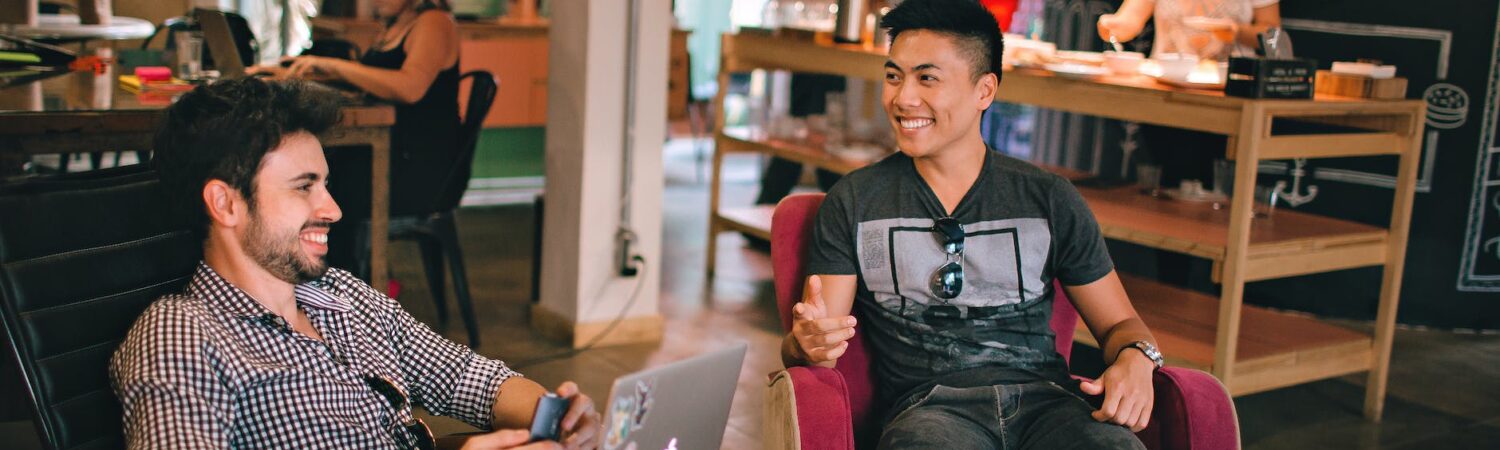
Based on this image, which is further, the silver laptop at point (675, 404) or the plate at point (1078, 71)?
the plate at point (1078, 71)

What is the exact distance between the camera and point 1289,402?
3998 mm

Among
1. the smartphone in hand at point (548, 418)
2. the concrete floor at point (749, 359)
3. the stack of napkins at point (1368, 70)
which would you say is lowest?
the concrete floor at point (749, 359)

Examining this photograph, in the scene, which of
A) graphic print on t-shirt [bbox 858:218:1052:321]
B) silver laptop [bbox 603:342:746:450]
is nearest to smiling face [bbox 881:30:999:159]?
graphic print on t-shirt [bbox 858:218:1052:321]

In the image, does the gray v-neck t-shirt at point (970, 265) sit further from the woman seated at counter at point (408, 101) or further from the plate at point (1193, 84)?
the woman seated at counter at point (408, 101)

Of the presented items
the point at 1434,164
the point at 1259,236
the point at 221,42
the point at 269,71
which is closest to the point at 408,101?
the point at 269,71

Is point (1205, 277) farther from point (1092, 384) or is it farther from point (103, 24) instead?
point (103, 24)

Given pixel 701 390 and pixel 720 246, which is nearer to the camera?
pixel 701 390

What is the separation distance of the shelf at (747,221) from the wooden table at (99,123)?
6.55 feet

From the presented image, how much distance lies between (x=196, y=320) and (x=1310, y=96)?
9.08 ft

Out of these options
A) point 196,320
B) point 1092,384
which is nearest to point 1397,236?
point 1092,384

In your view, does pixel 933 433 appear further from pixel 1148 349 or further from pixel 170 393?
pixel 170 393

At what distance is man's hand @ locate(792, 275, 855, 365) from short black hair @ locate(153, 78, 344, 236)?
77 centimetres

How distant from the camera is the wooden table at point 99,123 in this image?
3.02 metres

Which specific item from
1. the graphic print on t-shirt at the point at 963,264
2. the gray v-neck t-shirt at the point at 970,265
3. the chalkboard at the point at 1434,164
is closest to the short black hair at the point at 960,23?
the gray v-neck t-shirt at the point at 970,265
